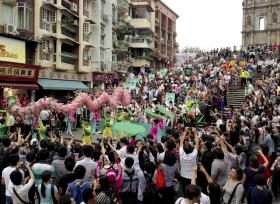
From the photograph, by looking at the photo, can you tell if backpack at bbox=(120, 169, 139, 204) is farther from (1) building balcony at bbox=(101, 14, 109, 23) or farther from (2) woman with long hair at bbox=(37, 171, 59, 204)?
(1) building balcony at bbox=(101, 14, 109, 23)

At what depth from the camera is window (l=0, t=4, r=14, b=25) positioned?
1080 inches

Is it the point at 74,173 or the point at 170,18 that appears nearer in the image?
the point at 74,173

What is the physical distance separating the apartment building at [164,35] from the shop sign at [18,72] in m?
32.8

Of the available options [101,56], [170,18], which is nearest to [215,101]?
[101,56]

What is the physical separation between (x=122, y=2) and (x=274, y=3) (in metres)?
30.4

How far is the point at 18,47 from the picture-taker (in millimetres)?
28344

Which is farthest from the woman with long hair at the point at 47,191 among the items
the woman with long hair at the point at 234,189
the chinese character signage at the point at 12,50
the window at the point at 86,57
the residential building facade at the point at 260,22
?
the residential building facade at the point at 260,22

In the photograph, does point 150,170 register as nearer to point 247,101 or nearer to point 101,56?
point 247,101

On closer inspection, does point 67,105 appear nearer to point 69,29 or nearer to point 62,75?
point 62,75

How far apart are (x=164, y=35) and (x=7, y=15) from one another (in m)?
43.3

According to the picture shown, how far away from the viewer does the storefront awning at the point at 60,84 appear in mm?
31103

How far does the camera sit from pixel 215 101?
27.8 meters

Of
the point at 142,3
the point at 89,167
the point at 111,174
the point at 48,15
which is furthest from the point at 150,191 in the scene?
the point at 142,3

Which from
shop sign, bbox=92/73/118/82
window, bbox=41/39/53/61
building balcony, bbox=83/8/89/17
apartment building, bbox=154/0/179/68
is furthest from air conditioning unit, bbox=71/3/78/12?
apartment building, bbox=154/0/179/68
